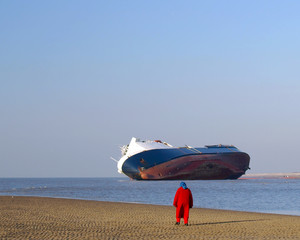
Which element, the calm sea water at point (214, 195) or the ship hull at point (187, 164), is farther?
the ship hull at point (187, 164)

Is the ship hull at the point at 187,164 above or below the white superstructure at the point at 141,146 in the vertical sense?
below

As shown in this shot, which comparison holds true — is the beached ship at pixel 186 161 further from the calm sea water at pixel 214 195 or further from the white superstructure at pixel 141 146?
the calm sea water at pixel 214 195

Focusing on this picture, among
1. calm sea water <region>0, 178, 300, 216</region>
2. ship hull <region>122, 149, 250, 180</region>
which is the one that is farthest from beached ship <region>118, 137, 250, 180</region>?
calm sea water <region>0, 178, 300, 216</region>

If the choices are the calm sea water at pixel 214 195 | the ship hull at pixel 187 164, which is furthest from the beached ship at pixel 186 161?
the calm sea water at pixel 214 195

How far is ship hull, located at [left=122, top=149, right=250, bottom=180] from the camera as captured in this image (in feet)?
308

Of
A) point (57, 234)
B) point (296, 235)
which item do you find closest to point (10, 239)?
point (57, 234)

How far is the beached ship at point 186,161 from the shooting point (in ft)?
308

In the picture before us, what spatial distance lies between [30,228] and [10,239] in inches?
120

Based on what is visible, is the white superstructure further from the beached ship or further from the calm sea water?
the calm sea water

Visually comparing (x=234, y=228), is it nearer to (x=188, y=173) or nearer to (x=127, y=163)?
(x=188, y=173)

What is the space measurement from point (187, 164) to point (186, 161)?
1.87 feet

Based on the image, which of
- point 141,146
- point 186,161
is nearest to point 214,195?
point 186,161

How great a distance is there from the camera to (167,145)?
3930 inches

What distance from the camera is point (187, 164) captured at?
93.8 m
